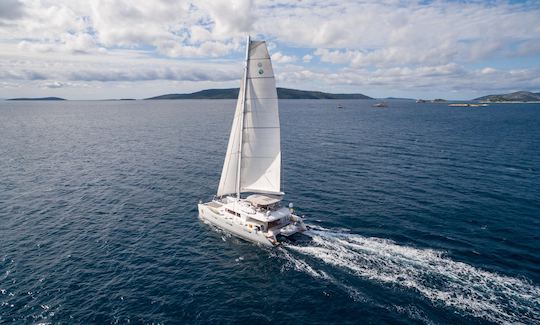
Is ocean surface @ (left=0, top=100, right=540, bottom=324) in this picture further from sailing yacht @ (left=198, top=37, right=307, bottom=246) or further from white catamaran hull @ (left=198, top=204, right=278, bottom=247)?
sailing yacht @ (left=198, top=37, right=307, bottom=246)

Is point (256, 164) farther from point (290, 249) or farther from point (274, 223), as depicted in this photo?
point (290, 249)

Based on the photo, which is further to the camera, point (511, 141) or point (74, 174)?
point (511, 141)

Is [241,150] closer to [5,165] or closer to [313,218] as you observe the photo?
[313,218]

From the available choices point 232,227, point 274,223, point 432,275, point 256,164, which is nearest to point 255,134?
point 256,164

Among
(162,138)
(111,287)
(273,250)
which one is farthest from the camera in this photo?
(162,138)

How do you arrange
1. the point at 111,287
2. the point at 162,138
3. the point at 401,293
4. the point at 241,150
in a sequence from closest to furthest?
the point at 401,293, the point at 111,287, the point at 241,150, the point at 162,138

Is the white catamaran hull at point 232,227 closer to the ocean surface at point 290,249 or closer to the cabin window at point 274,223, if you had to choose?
the ocean surface at point 290,249

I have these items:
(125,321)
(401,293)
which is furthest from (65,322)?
(401,293)

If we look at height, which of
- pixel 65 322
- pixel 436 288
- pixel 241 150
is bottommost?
pixel 65 322

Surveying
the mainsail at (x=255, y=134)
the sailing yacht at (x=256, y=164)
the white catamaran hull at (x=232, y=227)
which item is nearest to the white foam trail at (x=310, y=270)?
the white catamaran hull at (x=232, y=227)

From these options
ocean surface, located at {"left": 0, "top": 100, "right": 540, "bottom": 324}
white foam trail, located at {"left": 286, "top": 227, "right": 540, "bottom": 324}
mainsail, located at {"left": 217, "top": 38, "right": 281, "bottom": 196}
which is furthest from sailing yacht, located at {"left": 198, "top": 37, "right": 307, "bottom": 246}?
white foam trail, located at {"left": 286, "top": 227, "right": 540, "bottom": 324}
